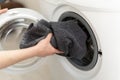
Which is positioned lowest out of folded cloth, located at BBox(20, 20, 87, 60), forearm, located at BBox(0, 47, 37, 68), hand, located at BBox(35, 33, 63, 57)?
forearm, located at BBox(0, 47, 37, 68)

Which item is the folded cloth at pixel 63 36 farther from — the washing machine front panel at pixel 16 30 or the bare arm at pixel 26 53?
the washing machine front panel at pixel 16 30

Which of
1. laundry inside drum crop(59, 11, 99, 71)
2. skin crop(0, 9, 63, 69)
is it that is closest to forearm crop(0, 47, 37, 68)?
skin crop(0, 9, 63, 69)

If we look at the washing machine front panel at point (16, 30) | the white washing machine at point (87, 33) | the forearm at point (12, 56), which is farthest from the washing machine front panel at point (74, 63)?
the forearm at point (12, 56)

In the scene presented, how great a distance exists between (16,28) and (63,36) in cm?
36

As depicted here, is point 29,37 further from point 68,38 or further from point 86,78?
point 86,78

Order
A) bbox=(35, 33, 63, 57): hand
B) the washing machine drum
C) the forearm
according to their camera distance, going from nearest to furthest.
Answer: the forearm
bbox=(35, 33, 63, 57): hand
the washing machine drum

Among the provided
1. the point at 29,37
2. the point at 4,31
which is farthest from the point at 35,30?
the point at 4,31

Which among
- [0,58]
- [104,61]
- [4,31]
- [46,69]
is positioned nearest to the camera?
[0,58]

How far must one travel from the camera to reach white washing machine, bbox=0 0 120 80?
2.77 ft

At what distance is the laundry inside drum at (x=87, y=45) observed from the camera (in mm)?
954

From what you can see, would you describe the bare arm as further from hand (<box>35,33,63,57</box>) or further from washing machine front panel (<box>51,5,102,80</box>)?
washing machine front panel (<box>51,5,102,80</box>)

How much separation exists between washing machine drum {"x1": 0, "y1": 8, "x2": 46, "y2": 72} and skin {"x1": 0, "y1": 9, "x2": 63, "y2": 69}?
0.76 ft

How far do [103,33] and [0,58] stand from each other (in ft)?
1.33

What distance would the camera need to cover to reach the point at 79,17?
3.20 ft
